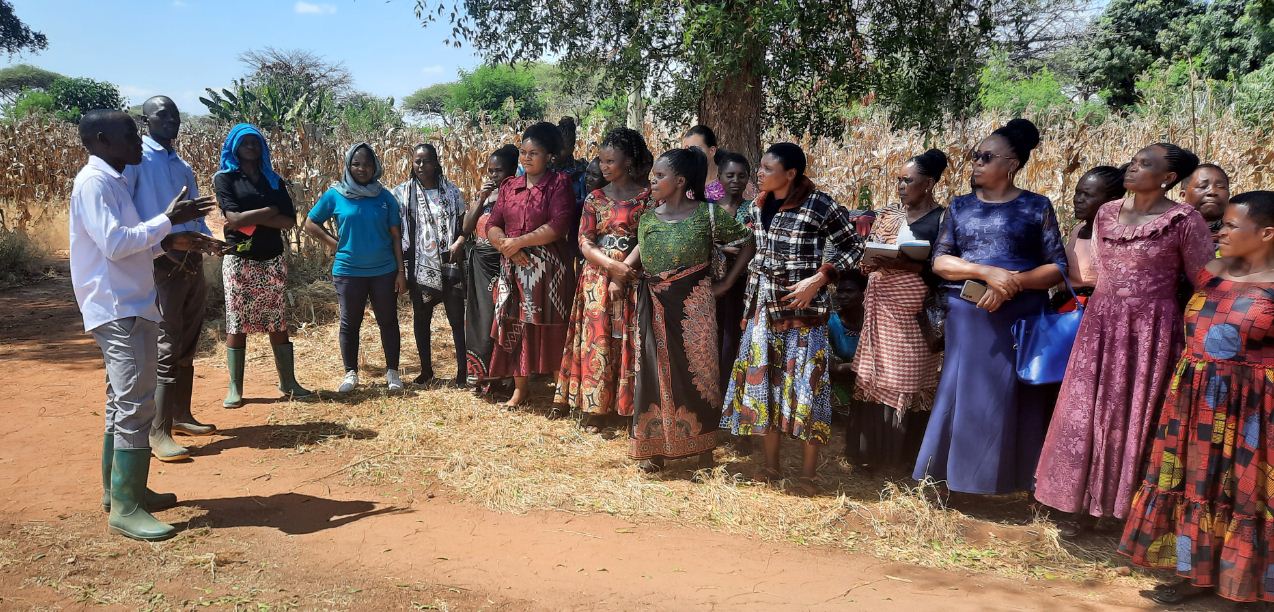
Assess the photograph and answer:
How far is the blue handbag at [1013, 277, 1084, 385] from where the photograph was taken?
387 centimetres

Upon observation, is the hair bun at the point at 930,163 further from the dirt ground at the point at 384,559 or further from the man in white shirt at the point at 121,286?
the man in white shirt at the point at 121,286

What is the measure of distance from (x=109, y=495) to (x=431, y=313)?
9.23 feet

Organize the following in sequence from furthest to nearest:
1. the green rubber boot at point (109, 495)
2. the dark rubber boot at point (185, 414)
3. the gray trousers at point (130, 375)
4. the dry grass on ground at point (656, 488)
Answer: the dark rubber boot at point (185, 414)
the green rubber boot at point (109, 495)
the dry grass on ground at point (656, 488)
the gray trousers at point (130, 375)

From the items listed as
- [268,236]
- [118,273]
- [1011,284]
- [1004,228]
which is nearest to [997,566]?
[1011,284]

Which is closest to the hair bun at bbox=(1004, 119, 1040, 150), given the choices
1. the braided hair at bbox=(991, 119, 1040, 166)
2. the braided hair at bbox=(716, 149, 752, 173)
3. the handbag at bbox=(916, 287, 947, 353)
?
the braided hair at bbox=(991, 119, 1040, 166)

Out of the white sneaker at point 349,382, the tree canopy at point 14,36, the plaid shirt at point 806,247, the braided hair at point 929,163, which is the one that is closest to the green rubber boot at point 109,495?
the white sneaker at point 349,382

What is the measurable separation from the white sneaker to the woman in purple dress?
502 cm

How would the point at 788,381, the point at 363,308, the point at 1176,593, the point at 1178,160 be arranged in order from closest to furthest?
the point at 1176,593, the point at 1178,160, the point at 788,381, the point at 363,308

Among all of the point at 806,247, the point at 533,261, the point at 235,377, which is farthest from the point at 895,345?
the point at 235,377

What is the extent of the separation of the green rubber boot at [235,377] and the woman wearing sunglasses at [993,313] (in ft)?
16.1

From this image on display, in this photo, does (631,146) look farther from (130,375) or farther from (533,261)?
(130,375)

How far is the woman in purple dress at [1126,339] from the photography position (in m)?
3.47

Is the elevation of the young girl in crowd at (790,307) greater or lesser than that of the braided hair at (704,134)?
lesser

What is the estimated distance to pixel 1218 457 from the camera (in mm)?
3186
